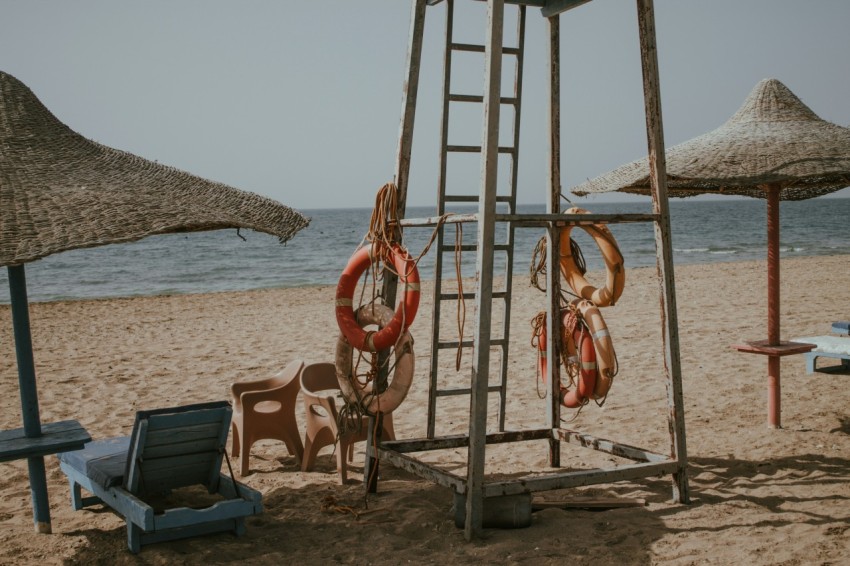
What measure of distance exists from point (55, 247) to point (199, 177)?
1352mm

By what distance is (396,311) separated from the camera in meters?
4.63

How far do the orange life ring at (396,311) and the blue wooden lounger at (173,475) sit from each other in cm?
89

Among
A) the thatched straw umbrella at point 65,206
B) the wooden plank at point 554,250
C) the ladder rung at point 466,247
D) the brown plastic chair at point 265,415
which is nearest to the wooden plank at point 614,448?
the wooden plank at point 554,250

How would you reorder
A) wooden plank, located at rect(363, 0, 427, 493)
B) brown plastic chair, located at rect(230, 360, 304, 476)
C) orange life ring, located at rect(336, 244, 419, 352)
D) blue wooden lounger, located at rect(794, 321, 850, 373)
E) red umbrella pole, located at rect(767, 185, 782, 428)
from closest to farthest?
orange life ring, located at rect(336, 244, 419, 352)
wooden plank, located at rect(363, 0, 427, 493)
brown plastic chair, located at rect(230, 360, 304, 476)
red umbrella pole, located at rect(767, 185, 782, 428)
blue wooden lounger, located at rect(794, 321, 850, 373)

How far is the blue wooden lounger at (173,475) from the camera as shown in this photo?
12.9 feet

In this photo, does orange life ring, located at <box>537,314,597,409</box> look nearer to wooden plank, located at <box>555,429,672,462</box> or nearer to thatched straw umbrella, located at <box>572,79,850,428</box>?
wooden plank, located at <box>555,429,672,462</box>

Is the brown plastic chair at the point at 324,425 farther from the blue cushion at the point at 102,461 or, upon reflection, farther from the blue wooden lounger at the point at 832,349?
the blue wooden lounger at the point at 832,349

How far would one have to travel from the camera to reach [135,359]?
31.8 feet

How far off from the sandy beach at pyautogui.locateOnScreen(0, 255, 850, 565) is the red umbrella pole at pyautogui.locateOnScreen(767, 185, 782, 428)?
0.19 metres

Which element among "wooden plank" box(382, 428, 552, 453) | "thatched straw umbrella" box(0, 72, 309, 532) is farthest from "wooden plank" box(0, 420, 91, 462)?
"wooden plank" box(382, 428, 552, 453)

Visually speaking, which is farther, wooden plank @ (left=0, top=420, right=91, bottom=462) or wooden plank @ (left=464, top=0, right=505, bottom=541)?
wooden plank @ (left=464, top=0, right=505, bottom=541)

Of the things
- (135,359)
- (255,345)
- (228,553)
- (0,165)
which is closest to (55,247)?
(0,165)

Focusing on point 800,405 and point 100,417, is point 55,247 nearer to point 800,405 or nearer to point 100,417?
point 100,417

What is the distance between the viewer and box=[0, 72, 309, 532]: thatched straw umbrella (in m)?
3.49
